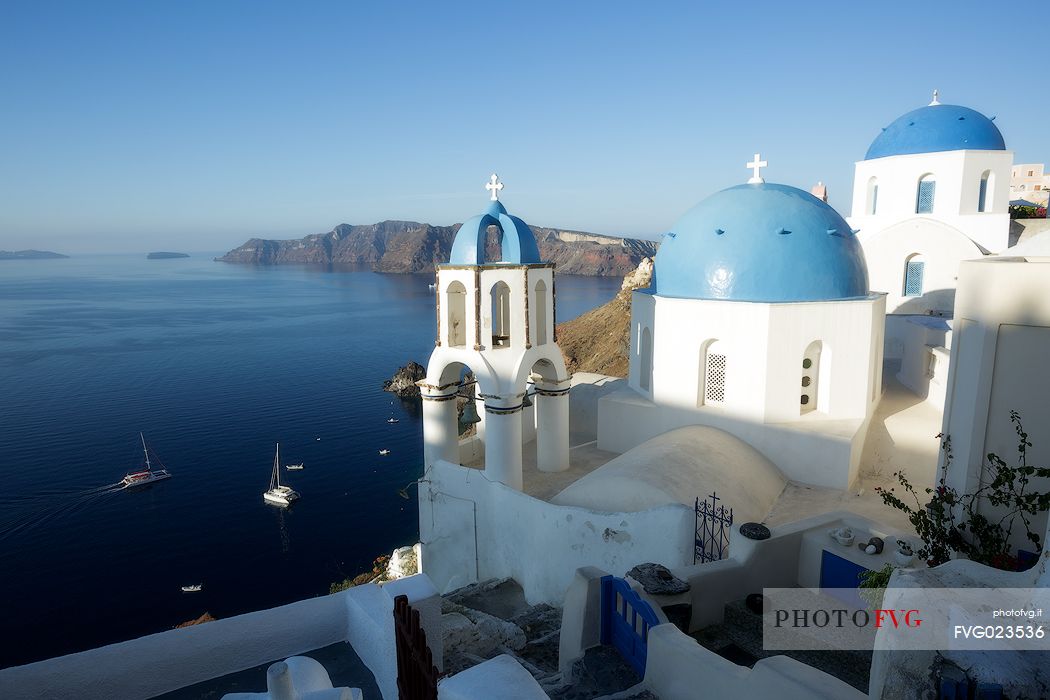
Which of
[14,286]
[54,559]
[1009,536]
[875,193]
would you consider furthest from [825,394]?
[14,286]

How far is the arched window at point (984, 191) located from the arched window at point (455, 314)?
56.8 feet

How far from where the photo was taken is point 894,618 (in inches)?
136

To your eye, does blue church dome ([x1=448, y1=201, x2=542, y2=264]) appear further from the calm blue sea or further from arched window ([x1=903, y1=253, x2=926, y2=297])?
the calm blue sea

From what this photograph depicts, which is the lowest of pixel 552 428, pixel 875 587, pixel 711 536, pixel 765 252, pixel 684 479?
pixel 711 536

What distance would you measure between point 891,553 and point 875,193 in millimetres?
18020

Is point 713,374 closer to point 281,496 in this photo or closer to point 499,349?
point 499,349

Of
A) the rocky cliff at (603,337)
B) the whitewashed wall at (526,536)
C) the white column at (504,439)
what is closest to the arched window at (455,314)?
the white column at (504,439)

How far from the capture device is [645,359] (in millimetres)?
14219

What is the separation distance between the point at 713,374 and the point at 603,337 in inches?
1657

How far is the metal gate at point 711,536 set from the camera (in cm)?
884

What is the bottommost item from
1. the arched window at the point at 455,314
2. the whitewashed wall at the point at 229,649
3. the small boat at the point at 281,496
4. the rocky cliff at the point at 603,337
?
the small boat at the point at 281,496

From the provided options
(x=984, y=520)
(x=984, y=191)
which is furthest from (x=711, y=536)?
(x=984, y=191)

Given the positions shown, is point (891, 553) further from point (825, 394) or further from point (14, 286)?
point (14, 286)

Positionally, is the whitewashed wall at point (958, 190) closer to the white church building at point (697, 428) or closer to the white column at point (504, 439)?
the white church building at point (697, 428)
